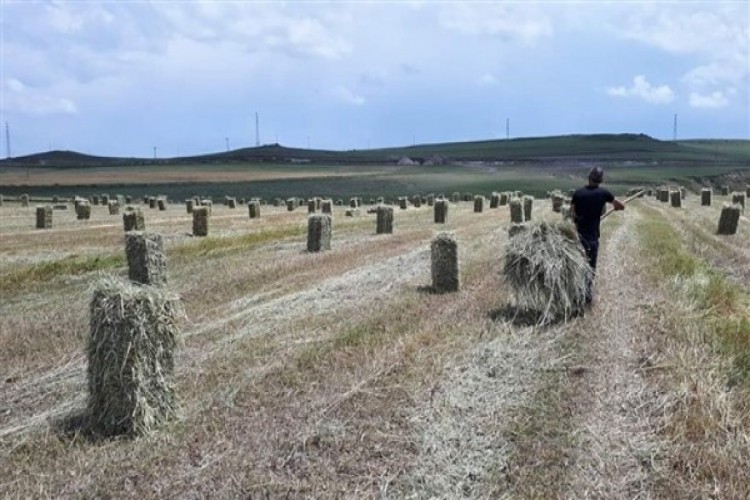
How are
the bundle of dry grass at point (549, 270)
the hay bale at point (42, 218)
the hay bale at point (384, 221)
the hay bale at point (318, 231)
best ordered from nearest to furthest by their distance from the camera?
the bundle of dry grass at point (549, 270), the hay bale at point (318, 231), the hay bale at point (384, 221), the hay bale at point (42, 218)

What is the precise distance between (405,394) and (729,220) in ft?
63.6

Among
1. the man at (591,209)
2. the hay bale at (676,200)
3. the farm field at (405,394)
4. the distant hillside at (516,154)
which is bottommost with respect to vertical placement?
the farm field at (405,394)

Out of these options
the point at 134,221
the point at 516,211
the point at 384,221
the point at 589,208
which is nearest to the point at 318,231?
the point at 384,221

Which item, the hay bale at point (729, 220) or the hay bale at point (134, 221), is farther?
the hay bale at point (134, 221)

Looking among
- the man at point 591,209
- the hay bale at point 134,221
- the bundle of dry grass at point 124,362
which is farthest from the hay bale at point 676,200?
the bundle of dry grass at point 124,362

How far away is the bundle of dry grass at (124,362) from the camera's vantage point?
283 inches

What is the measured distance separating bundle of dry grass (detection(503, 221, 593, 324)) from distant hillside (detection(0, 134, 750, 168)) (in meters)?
117

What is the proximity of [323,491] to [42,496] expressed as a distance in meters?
2.03

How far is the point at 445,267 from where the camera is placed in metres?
13.6

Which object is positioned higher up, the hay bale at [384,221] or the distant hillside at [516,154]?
the distant hillside at [516,154]

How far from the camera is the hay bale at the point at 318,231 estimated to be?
20.1 metres

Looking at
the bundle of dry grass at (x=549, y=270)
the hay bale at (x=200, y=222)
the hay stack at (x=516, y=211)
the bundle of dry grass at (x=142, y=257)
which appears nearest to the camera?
the bundle of dry grass at (x=549, y=270)

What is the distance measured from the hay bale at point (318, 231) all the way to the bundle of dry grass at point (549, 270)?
911cm

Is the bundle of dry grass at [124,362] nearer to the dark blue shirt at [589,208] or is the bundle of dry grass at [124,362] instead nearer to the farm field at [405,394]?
the farm field at [405,394]
